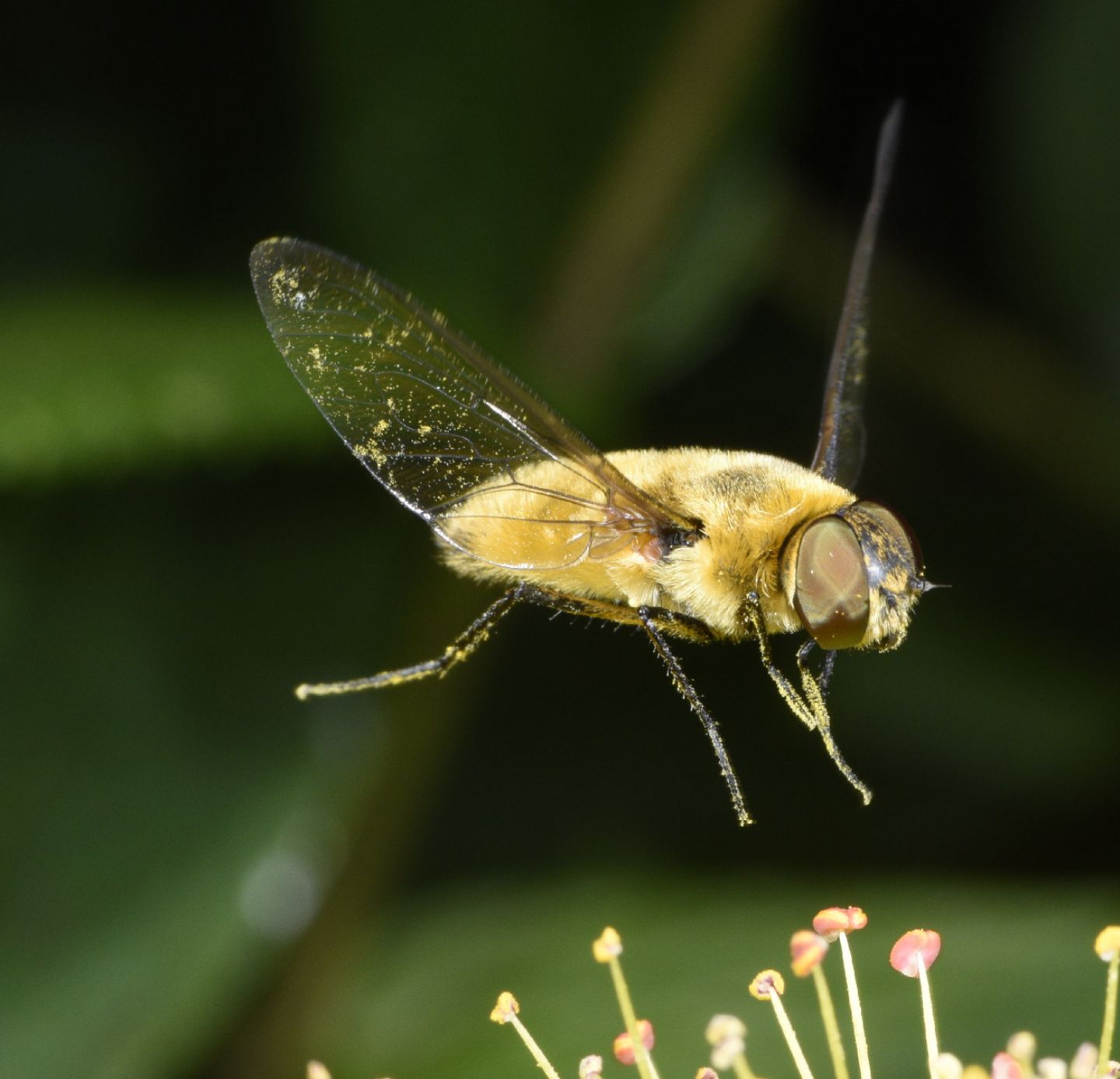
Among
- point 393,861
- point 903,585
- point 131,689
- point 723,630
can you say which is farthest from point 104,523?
point 903,585

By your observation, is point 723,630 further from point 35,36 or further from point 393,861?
point 35,36

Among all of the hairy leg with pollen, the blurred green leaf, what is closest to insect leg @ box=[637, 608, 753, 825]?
the hairy leg with pollen

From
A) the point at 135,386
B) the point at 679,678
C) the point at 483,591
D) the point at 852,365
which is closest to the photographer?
the point at 679,678

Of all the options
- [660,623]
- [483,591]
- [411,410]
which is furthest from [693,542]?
[483,591]

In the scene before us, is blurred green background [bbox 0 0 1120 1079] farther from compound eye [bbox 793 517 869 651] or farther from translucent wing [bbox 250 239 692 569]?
compound eye [bbox 793 517 869 651]

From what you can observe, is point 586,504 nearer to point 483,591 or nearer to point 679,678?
point 679,678

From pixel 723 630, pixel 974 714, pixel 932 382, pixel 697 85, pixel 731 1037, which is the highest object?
pixel 697 85

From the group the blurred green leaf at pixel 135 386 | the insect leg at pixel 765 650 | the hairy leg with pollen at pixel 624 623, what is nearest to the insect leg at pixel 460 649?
the hairy leg with pollen at pixel 624 623

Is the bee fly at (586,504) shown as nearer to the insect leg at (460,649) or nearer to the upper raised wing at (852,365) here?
the insect leg at (460,649)
